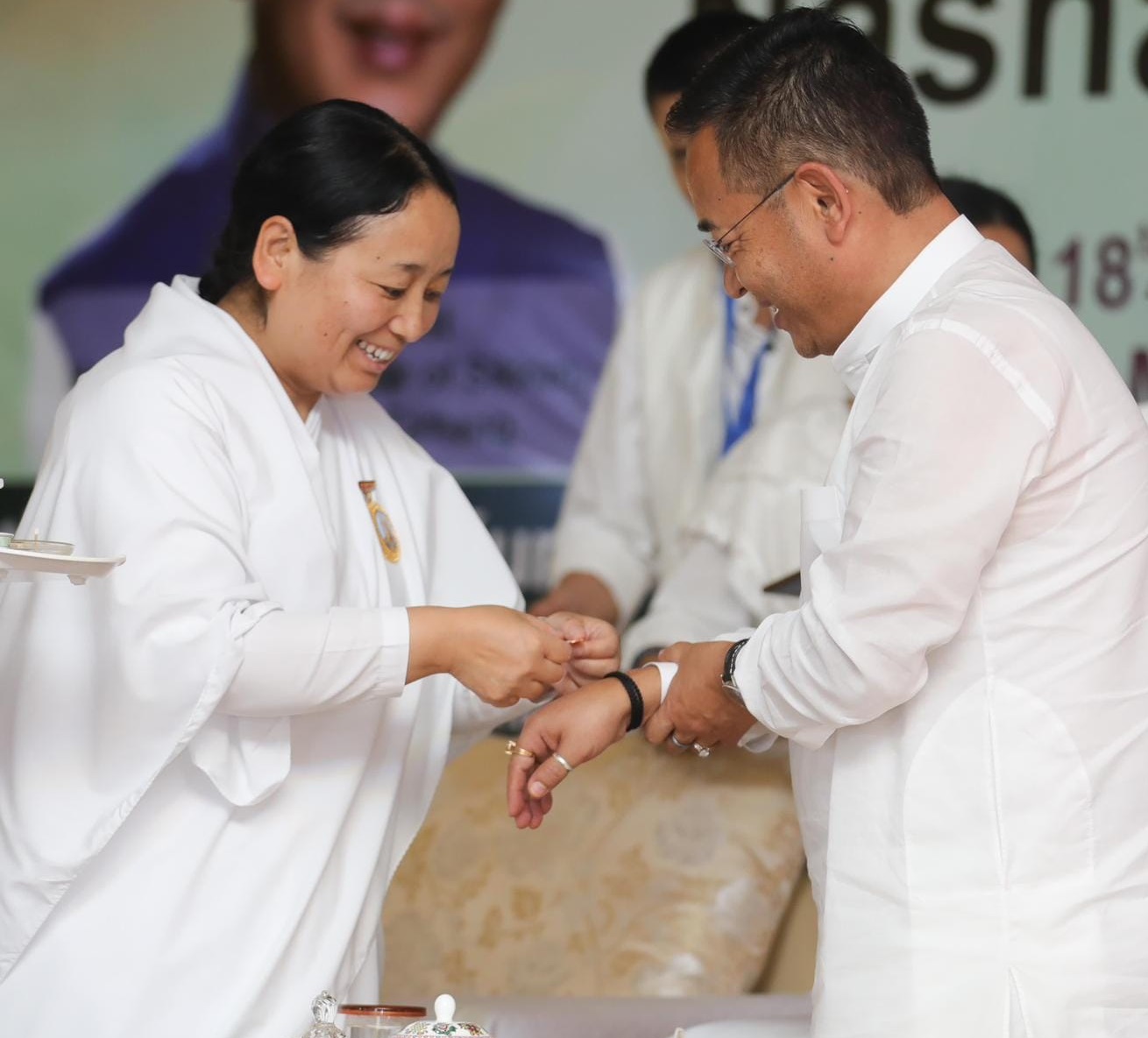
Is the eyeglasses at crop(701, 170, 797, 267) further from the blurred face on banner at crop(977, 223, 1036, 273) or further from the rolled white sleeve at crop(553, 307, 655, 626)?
the rolled white sleeve at crop(553, 307, 655, 626)

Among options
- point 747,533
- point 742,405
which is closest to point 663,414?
point 742,405

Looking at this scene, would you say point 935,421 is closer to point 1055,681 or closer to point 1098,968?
point 1055,681

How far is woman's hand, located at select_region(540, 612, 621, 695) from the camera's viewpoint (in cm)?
255

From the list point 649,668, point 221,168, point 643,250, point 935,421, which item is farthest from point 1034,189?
point 935,421

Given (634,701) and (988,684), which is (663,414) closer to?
(634,701)

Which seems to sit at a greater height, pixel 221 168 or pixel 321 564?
pixel 221 168

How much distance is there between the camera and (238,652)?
2066 millimetres

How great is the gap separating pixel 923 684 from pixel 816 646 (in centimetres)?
12

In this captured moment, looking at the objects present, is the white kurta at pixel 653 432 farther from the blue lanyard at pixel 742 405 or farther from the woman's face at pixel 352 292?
the woman's face at pixel 352 292

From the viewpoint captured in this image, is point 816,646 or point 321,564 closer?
point 816,646

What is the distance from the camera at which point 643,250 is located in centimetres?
470

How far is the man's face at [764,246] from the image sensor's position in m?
2.06

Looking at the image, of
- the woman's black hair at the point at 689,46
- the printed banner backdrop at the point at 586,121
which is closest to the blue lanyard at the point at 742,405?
the woman's black hair at the point at 689,46

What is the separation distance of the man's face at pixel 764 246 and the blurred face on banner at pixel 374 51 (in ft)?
8.99
